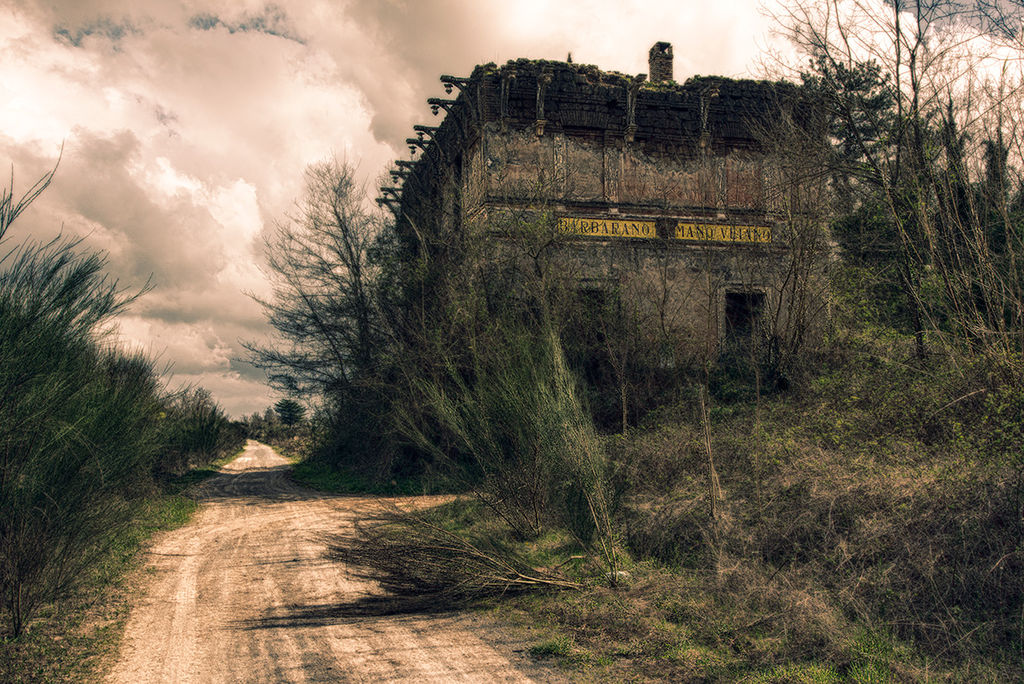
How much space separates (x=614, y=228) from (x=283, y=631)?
575 inches

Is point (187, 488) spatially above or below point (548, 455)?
below

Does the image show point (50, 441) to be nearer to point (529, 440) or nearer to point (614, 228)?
point (529, 440)

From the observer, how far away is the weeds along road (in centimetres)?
482

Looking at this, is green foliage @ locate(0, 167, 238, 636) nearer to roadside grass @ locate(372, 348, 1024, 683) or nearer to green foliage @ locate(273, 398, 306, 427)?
roadside grass @ locate(372, 348, 1024, 683)

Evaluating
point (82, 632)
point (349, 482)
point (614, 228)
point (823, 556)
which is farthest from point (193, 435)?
point (823, 556)

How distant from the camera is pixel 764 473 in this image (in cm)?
821

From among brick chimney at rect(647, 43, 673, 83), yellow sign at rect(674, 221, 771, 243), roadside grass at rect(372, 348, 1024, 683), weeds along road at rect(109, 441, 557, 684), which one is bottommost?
weeds along road at rect(109, 441, 557, 684)

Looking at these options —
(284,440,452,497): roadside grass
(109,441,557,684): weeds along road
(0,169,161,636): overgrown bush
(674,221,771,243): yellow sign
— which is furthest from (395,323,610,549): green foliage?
(674,221,771,243): yellow sign

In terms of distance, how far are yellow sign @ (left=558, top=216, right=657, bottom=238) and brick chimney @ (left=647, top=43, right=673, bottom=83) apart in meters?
5.73

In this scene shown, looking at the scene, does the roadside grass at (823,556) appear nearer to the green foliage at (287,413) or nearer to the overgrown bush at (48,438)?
the overgrown bush at (48,438)

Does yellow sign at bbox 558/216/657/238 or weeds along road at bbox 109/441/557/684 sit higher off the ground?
yellow sign at bbox 558/216/657/238

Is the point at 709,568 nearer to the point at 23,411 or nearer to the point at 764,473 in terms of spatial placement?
the point at 764,473

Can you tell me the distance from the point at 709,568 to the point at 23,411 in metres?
6.48

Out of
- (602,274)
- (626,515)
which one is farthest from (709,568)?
Answer: (602,274)
